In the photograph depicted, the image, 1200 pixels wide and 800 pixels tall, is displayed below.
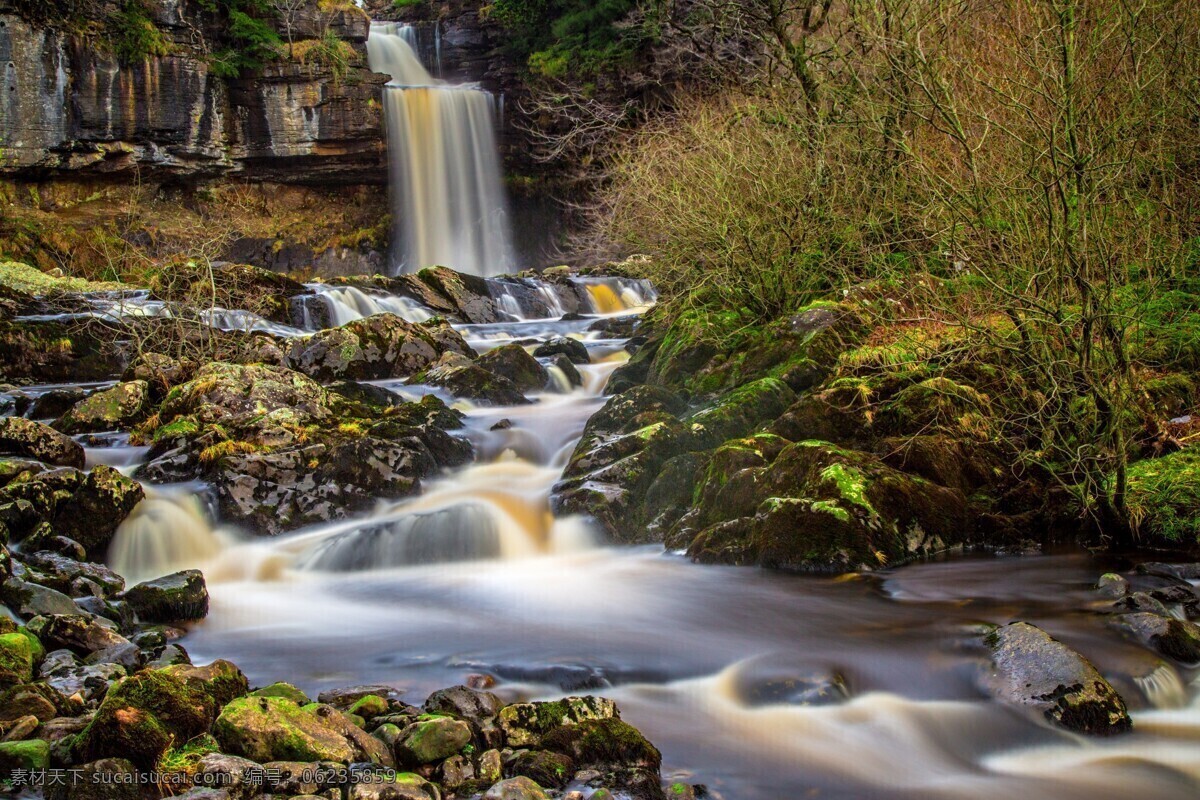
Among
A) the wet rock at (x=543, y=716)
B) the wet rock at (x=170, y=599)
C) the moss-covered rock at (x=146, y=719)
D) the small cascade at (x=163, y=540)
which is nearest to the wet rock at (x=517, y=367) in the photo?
the small cascade at (x=163, y=540)

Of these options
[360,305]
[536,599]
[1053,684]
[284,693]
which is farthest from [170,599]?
[360,305]

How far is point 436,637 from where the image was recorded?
6527 mm

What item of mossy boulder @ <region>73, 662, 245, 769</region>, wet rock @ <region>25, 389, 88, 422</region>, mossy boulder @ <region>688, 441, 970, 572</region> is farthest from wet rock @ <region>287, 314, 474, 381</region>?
mossy boulder @ <region>73, 662, 245, 769</region>

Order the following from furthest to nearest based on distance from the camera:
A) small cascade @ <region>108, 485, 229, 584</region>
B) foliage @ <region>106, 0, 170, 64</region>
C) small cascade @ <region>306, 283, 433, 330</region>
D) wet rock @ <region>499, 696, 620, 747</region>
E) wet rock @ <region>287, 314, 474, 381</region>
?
foliage @ <region>106, 0, 170, 64</region>
small cascade @ <region>306, 283, 433, 330</region>
wet rock @ <region>287, 314, 474, 381</region>
small cascade @ <region>108, 485, 229, 584</region>
wet rock @ <region>499, 696, 620, 747</region>

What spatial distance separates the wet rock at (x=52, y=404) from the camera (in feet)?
38.8

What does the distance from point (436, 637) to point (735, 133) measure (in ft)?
27.7

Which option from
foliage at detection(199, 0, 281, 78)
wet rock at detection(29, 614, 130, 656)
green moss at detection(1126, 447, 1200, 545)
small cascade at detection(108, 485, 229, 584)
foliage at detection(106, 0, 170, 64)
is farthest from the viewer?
foliage at detection(199, 0, 281, 78)

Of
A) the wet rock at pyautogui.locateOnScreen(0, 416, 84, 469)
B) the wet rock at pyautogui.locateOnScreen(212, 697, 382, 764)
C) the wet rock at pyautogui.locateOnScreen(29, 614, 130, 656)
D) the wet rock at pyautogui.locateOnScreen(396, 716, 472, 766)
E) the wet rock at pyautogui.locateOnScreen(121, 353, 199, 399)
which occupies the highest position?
the wet rock at pyautogui.locateOnScreen(121, 353, 199, 399)

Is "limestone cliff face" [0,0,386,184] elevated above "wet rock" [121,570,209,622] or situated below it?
above

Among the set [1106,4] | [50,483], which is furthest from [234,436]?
[1106,4]

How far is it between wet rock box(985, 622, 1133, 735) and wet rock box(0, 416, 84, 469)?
908cm

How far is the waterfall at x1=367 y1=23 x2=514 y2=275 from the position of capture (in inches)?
1193

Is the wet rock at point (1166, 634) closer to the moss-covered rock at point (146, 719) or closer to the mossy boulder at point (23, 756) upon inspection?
the moss-covered rock at point (146, 719)

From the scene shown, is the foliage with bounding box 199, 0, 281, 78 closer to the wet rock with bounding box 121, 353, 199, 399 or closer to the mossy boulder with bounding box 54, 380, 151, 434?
the wet rock with bounding box 121, 353, 199, 399
